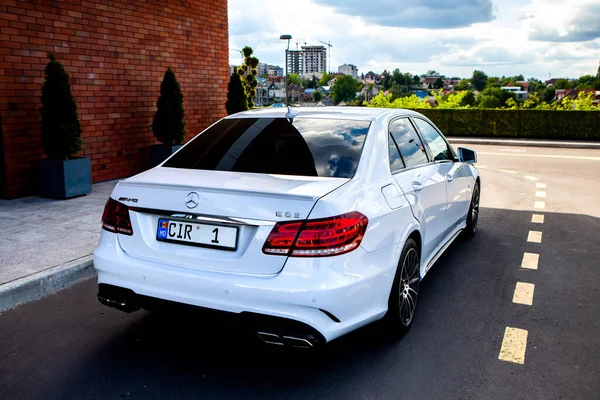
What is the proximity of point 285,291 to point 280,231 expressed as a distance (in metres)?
0.32

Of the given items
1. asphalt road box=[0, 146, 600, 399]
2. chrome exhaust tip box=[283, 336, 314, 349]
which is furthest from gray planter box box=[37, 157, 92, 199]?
chrome exhaust tip box=[283, 336, 314, 349]

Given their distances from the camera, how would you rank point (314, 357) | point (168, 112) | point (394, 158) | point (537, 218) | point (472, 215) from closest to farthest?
point (314, 357), point (394, 158), point (472, 215), point (537, 218), point (168, 112)

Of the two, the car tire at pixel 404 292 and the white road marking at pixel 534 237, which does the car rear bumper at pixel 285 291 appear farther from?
the white road marking at pixel 534 237

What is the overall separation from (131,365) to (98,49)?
777 cm

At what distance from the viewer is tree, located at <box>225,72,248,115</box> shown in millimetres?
12868

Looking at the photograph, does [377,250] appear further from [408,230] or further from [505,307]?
[505,307]

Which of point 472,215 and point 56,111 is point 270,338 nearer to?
point 472,215

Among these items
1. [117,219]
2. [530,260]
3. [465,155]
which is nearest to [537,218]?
[530,260]

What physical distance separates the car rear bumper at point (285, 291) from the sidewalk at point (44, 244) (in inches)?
68.4

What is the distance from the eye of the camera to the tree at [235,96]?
42.2ft

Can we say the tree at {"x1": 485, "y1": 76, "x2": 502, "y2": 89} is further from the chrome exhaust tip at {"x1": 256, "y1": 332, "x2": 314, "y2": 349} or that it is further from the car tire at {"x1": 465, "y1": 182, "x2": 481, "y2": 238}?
the chrome exhaust tip at {"x1": 256, "y1": 332, "x2": 314, "y2": 349}

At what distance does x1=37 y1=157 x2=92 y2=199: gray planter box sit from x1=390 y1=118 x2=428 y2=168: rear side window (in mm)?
5615

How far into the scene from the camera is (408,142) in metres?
4.53

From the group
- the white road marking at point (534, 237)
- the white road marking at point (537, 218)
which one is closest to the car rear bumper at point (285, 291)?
the white road marking at point (534, 237)
